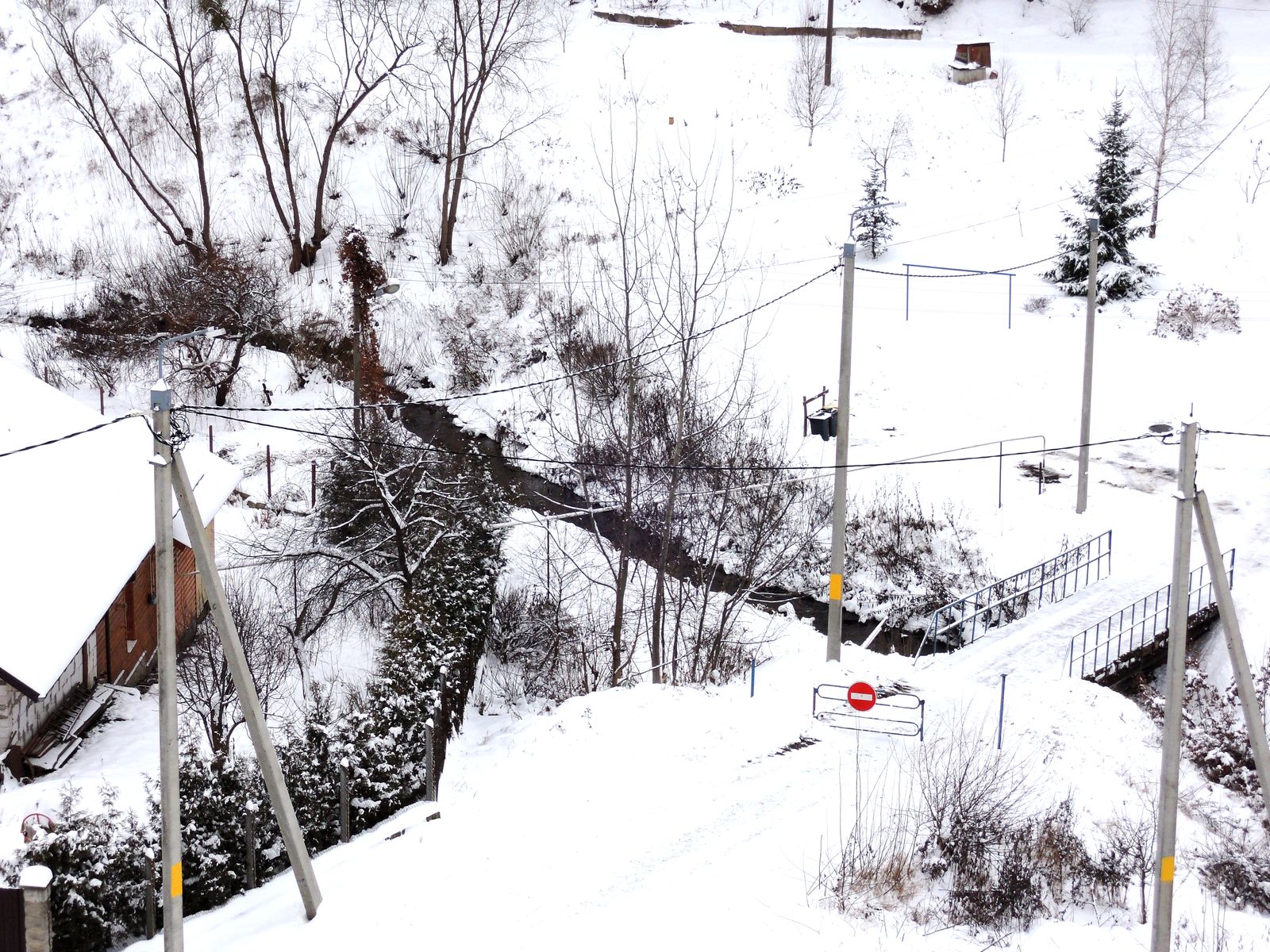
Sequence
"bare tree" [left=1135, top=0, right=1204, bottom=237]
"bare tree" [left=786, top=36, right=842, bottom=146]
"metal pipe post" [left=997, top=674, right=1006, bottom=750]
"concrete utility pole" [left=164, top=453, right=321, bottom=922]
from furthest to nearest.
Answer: "bare tree" [left=786, top=36, right=842, bottom=146], "bare tree" [left=1135, top=0, right=1204, bottom=237], "metal pipe post" [left=997, top=674, right=1006, bottom=750], "concrete utility pole" [left=164, top=453, right=321, bottom=922]

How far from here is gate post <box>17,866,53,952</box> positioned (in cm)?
1159

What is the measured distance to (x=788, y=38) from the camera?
158 ft

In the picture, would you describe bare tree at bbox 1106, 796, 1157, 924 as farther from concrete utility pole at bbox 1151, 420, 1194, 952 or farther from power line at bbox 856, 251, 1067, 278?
power line at bbox 856, 251, 1067, 278

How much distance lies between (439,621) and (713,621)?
675 centimetres

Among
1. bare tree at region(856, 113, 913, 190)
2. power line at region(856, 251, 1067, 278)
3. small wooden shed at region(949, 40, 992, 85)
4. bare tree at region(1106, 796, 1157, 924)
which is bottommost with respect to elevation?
bare tree at region(1106, 796, 1157, 924)

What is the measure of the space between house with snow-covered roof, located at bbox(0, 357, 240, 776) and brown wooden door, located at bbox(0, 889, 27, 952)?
4170 millimetres

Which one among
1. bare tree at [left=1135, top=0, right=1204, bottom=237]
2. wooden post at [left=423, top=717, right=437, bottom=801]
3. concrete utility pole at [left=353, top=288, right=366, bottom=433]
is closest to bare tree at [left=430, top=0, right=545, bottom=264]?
concrete utility pole at [left=353, top=288, right=366, bottom=433]

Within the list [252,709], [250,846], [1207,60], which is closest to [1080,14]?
[1207,60]

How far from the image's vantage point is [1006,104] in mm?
42594

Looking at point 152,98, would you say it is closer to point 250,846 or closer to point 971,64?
point 971,64

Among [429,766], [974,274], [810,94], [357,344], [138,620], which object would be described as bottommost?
[429,766]

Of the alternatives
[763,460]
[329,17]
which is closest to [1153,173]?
[763,460]

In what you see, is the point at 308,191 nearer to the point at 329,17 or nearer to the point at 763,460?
the point at 329,17

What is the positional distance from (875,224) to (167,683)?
29600 millimetres
